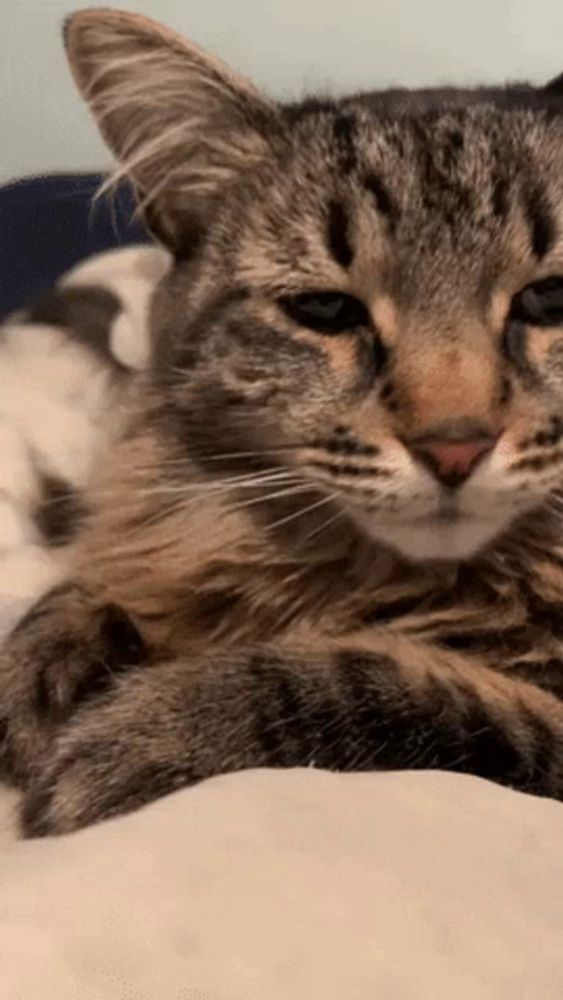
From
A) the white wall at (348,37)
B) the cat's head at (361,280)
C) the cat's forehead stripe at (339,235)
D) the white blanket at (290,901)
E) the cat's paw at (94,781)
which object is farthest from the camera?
the white wall at (348,37)

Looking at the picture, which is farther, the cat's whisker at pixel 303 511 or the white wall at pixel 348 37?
the white wall at pixel 348 37

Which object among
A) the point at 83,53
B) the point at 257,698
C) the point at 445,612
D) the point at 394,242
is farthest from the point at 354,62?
the point at 257,698

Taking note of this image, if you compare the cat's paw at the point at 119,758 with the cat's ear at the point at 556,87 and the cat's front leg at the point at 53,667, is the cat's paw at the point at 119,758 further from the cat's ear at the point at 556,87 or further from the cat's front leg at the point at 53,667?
the cat's ear at the point at 556,87

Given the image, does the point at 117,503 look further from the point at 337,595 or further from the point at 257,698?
the point at 257,698

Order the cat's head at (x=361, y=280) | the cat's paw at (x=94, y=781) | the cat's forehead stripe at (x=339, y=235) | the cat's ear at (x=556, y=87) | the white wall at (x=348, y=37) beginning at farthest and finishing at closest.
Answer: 1. the white wall at (x=348, y=37)
2. the cat's ear at (x=556, y=87)
3. the cat's forehead stripe at (x=339, y=235)
4. the cat's head at (x=361, y=280)
5. the cat's paw at (x=94, y=781)

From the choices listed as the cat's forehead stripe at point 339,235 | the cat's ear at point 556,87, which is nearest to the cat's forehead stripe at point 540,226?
the cat's forehead stripe at point 339,235

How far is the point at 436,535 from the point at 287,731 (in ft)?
0.66

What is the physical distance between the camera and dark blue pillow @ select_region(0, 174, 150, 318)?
6.55 feet

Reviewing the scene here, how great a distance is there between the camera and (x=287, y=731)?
2.78 ft

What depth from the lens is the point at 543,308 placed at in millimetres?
1011

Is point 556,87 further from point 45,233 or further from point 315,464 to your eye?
point 45,233

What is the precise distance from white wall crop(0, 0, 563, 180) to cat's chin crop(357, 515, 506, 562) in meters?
1.12

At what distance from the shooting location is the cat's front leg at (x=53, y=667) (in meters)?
0.99

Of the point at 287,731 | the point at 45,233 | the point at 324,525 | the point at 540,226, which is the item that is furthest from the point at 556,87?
the point at 45,233
